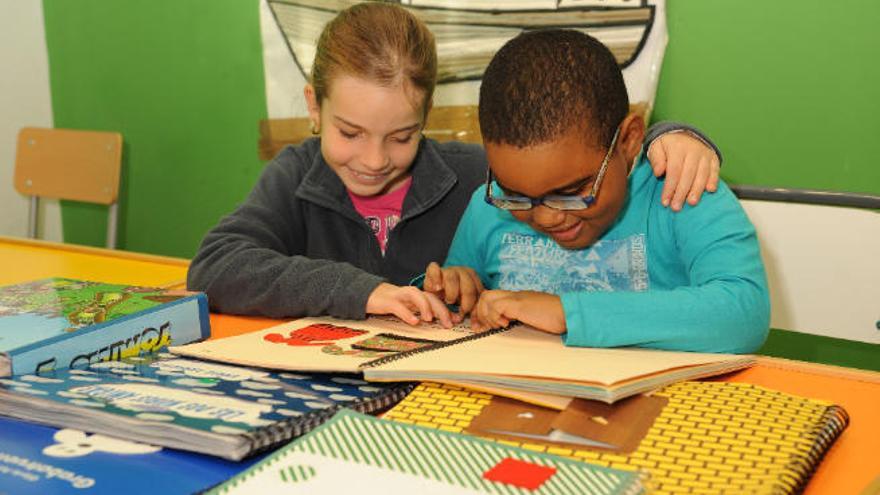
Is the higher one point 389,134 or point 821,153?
point 389,134

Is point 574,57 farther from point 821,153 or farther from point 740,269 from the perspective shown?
point 821,153

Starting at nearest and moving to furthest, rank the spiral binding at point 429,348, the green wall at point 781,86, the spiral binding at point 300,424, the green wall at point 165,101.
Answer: the spiral binding at point 300,424 < the spiral binding at point 429,348 < the green wall at point 781,86 < the green wall at point 165,101

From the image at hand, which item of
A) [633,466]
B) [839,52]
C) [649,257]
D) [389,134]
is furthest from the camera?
[839,52]

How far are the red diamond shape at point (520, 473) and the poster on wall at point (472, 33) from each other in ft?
5.36

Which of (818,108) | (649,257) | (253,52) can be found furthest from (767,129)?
(253,52)

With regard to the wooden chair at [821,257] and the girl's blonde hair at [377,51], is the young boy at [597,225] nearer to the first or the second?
the girl's blonde hair at [377,51]

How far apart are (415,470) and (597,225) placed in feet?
1.86

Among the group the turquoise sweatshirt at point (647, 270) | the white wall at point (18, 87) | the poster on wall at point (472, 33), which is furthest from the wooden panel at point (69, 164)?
the turquoise sweatshirt at point (647, 270)

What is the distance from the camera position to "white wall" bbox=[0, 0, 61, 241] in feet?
10.0

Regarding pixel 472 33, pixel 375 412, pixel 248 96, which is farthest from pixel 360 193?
pixel 248 96

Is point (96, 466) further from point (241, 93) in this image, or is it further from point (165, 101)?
point (165, 101)

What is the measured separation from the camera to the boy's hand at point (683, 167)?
3.55 feet

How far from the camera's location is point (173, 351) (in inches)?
36.7

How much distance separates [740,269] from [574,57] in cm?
29
